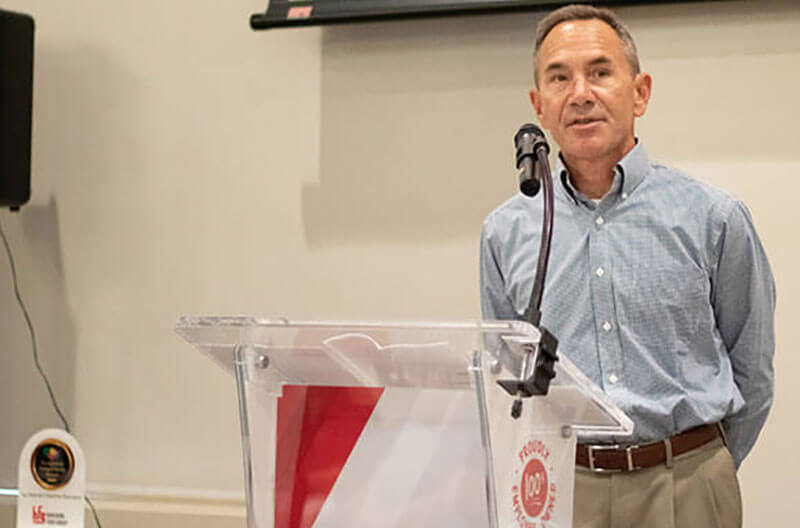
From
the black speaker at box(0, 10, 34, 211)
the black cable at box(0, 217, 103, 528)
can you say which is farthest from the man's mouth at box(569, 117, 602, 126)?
the black cable at box(0, 217, 103, 528)

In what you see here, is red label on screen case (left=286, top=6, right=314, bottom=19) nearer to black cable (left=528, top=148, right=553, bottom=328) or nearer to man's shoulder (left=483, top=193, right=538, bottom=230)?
man's shoulder (left=483, top=193, right=538, bottom=230)

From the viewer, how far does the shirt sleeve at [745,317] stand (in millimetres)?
1938

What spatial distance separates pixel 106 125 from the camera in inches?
136

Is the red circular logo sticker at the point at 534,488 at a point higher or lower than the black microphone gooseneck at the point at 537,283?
lower

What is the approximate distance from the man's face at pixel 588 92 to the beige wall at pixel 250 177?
2.85 feet

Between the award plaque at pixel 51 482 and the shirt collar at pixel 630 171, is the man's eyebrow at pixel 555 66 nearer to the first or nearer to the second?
the shirt collar at pixel 630 171

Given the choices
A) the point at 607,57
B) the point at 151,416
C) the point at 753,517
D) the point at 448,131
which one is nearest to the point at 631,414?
the point at 607,57

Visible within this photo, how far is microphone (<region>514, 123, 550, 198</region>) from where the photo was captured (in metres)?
1.35

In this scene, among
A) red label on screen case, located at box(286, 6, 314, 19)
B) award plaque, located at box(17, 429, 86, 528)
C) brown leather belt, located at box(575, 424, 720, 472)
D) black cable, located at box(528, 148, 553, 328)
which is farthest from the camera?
red label on screen case, located at box(286, 6, 314, 19)

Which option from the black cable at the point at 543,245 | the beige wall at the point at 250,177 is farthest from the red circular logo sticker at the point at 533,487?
the beige wall at the point at 250,177

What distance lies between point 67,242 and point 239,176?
688 millimetres

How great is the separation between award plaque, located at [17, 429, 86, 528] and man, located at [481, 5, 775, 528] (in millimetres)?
919

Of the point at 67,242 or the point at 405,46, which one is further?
the point at 67,242

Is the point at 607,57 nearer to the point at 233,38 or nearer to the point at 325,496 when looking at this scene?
the point at 325,496
